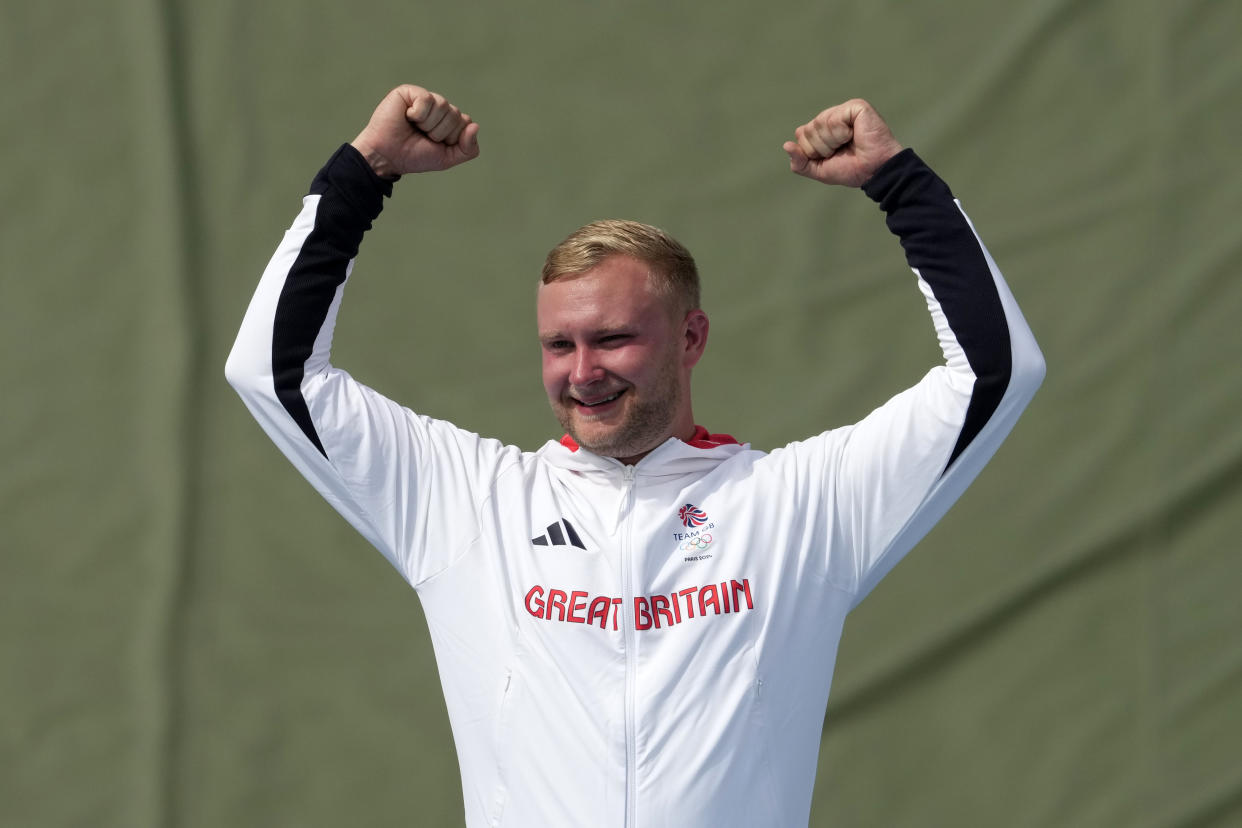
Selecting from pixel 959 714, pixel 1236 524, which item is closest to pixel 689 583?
pixel 959 714

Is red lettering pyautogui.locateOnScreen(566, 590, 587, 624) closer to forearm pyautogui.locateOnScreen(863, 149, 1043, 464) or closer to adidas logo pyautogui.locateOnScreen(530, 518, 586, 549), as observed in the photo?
adidas logo pyautogui.locateOnScreen(530, 518, 586, 549)

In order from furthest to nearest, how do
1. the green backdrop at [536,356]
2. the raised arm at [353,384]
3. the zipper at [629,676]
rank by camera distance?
the green backdrop at [536,356] → the raised arm at [353,384] → the zipper at [629,676]

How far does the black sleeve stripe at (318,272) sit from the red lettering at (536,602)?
269 millimetres

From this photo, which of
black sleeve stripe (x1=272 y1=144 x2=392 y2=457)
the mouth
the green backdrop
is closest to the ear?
A: the mouth

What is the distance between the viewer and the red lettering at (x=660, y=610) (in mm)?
1368

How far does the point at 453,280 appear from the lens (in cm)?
244

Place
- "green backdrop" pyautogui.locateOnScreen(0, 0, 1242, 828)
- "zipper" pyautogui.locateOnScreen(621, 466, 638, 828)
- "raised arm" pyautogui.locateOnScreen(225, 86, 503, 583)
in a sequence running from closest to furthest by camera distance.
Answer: "zipper" pyautogui.locateOnScreen(621, 466, 638, 828) < "raised arm" pyautogui.locateOnScreen(225, 86, 503, 583) < "green backdrop" pyautogui.locateOnScreen(0, 0, 1242, 828)

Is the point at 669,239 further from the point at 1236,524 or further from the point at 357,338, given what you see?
the point at 1236,524

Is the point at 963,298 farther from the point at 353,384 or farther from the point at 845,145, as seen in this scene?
the point at 353,384

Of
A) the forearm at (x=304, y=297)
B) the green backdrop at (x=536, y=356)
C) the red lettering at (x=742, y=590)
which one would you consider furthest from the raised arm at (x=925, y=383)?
the green backdrop at (x=536, y=356)

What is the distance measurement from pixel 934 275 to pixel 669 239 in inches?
11.8

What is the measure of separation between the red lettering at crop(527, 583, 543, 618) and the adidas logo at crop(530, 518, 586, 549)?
0.05 meters

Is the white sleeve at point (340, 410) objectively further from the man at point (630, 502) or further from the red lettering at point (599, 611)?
the red lettering at point (599, 611)

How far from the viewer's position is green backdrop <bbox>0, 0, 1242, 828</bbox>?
229cm
